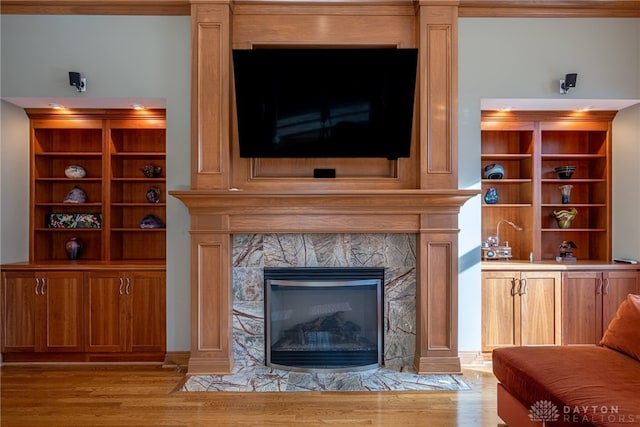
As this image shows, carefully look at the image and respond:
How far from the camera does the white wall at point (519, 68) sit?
383 cm

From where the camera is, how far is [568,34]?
12.7 feet

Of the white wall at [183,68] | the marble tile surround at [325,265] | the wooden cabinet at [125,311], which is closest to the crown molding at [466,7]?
the white wall at [183,68]

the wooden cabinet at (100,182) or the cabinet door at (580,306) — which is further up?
the wooden cabinet at (100,182)

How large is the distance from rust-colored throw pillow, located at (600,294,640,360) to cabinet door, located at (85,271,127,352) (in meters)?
3.82

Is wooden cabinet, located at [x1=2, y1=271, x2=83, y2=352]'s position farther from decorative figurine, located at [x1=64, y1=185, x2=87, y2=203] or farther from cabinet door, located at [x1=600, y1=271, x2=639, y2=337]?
cabinet door, located at [x1=600, y1=271, x2=639, y2=337]

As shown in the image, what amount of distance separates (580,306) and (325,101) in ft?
9.83

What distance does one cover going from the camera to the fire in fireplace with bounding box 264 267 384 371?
146 inches

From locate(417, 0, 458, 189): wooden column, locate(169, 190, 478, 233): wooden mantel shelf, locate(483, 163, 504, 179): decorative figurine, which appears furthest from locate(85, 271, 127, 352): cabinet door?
locate(483, 163, 504, 179): decorative figurine

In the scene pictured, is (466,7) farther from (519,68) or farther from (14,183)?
(14,183)

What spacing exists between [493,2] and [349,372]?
3464mm

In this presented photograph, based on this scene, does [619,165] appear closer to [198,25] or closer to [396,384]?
[396,384]

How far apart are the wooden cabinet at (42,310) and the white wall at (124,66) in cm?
89

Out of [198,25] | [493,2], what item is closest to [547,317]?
[493,2]

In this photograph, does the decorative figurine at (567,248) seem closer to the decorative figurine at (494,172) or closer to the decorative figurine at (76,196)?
the decorative figurine at (494,172)
